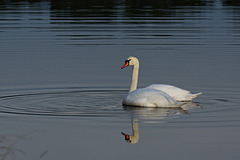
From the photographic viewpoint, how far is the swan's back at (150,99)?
47.1ft

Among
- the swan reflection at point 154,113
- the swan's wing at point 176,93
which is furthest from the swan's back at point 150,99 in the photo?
the swan's wing at point 176,93

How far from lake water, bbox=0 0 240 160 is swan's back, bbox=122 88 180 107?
0.23 m

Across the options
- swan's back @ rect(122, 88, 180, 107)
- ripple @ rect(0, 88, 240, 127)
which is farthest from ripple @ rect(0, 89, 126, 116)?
swan's back @ rect(122, 88, 180, 107)

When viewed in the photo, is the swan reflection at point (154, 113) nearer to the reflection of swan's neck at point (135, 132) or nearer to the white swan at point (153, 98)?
the reflection of swan's neck at point (135, 132)

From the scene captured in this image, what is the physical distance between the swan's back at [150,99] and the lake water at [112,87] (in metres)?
0.23

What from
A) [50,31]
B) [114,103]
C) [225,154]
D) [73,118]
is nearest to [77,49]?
[50,31]

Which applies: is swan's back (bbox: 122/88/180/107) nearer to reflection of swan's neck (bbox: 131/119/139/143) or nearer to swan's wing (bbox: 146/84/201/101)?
swan's wing (bbox: 146/84/201/101)

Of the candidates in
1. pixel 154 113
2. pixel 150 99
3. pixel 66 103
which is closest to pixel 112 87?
pixel 66 103

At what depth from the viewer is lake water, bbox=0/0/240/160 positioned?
1090cm

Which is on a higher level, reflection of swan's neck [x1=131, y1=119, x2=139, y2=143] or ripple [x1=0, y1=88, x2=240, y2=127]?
reflection of swan's neck [x1=131, y1=119, x2=139, y2=143]

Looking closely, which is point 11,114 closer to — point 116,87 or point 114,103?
point 114,103

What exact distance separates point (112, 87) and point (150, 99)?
2.66 m

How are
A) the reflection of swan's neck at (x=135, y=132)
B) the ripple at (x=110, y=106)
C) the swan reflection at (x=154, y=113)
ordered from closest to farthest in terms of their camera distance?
the reflection of swan's neck at (x=135, y=132) < the swan reflection at (x=154, y=113) < the ripple at (x=110, y=106)

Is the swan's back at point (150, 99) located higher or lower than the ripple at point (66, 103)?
higher
